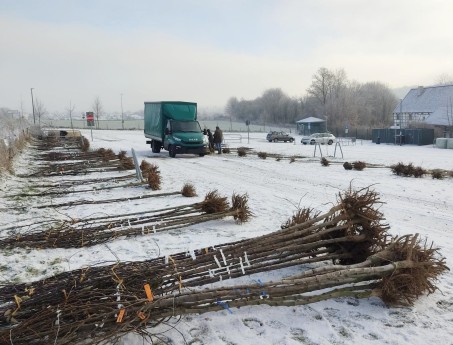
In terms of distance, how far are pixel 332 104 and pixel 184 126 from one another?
74.8 m

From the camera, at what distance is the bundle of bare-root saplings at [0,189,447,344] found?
3.10m

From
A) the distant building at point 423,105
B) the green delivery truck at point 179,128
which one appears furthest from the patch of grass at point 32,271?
the distant building at point 423,105

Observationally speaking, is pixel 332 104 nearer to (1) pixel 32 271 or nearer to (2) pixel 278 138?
(2) pixel 278 138

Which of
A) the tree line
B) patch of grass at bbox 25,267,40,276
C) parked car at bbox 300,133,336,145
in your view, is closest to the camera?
patch of grass at bbox 25,267,40,276

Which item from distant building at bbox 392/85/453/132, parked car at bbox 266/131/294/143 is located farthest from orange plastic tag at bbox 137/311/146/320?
distant building at bbox 392/85/453/132

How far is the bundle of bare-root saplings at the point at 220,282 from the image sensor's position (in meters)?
3.10

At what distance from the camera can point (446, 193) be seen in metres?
11.0

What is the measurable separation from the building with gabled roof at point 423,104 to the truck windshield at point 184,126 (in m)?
38.1

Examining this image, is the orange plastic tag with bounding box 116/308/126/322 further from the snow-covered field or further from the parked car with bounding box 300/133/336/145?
the parked car with bounding box 300/133/336/145

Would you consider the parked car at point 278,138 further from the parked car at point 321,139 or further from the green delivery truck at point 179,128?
the green delivery truck at point 179,128

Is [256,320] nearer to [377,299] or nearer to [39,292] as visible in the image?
[377,299]

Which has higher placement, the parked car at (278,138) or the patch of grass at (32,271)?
the parked car at (278,138)

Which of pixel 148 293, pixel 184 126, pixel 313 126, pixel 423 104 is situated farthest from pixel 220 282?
pixel 313 126

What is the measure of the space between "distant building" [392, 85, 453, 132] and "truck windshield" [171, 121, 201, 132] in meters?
38.1
